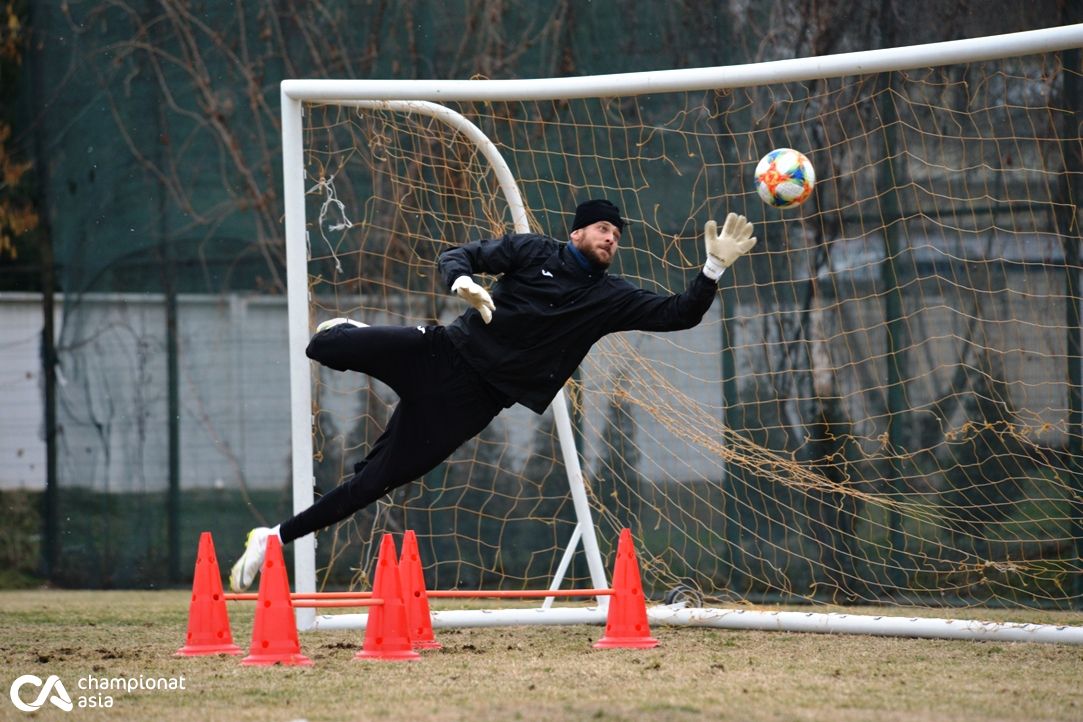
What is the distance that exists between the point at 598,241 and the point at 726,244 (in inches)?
29.6

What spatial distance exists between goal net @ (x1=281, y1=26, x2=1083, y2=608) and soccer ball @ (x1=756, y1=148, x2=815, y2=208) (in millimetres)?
2444

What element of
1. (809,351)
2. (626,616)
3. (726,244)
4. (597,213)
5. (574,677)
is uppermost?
(597,213)

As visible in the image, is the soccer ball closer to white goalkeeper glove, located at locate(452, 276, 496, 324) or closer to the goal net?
white goalkeeper glove, located at locate(452, 276, 496, 324)

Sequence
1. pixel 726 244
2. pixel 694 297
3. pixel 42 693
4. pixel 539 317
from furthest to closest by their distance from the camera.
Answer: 1. pixel 539 317
2. pixel 694 297
3. pixel 726 244
4. pixel 42 693

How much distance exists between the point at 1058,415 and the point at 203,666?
6166 mm

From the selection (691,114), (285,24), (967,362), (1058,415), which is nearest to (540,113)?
(691,114)

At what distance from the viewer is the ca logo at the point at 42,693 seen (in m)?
4.94

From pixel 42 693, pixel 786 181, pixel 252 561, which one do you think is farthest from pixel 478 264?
pixel 42 693

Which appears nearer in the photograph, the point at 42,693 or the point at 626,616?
the point at 42,693

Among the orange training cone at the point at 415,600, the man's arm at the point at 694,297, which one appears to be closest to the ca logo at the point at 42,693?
the orange training cone at the point at 415,600

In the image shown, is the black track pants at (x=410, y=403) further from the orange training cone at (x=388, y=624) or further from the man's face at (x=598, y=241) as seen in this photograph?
the man's face at (x=598, y=241)

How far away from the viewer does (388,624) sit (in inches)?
242

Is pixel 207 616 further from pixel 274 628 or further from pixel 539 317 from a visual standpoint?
pixel 539 317

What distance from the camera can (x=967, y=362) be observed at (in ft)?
32.0
